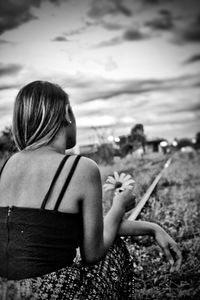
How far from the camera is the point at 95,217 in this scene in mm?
1490

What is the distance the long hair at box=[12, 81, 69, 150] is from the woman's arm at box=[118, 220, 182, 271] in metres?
0.66

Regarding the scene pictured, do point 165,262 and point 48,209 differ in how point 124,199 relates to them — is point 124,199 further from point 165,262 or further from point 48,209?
point 165,262

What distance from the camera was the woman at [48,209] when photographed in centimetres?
143

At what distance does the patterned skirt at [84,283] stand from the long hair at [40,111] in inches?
24.8

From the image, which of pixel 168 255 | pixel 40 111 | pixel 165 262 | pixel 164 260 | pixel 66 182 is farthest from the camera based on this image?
pixel 164 260

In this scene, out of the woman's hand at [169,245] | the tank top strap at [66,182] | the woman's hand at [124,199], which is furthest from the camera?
the woman's hand at [169,245]

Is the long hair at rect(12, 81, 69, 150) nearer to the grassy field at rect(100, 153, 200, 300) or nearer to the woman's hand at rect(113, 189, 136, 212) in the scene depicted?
the woman's hand at rect(113, 189, 136, 212)

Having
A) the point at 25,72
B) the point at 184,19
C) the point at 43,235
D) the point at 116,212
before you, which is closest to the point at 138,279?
the point at 116,212

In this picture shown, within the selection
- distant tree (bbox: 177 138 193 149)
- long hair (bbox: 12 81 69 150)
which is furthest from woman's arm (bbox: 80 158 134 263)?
distant tree (bbox: 177 138 193 149)

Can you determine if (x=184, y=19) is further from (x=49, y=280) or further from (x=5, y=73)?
(x=49, y=280)

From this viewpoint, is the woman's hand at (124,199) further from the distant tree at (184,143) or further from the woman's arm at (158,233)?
the distant tree at (184,143)

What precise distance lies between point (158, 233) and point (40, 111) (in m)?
0.94

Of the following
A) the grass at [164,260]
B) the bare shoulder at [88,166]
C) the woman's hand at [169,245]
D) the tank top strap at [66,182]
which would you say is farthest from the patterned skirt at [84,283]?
the grass at [164,260]

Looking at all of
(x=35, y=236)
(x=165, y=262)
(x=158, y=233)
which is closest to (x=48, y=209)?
(x=35, y=236)
